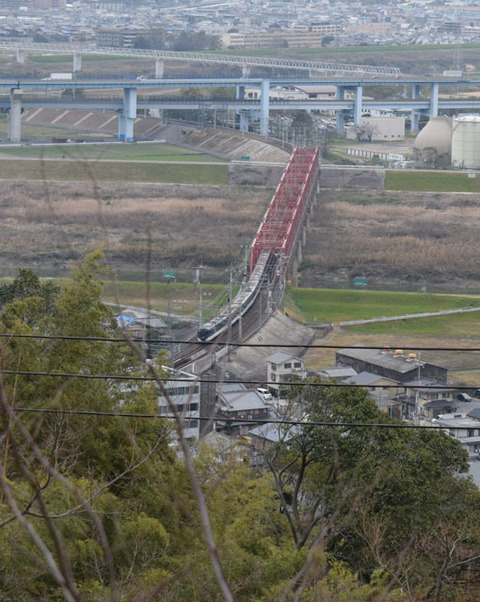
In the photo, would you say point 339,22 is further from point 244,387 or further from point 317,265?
point 244,387

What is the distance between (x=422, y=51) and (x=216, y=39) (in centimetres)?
1287

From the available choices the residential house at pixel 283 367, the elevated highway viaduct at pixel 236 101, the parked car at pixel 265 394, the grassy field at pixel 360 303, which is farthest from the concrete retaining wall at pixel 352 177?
the parked car at pixel 265 394

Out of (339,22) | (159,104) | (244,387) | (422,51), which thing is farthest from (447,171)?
(339,22)

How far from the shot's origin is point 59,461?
676 centimetres

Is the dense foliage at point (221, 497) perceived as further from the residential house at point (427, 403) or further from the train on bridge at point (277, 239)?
the train on bridge at point (277, 239)

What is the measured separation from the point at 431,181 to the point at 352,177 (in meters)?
2.20

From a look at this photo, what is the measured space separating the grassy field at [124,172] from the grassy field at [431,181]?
4.63 metres

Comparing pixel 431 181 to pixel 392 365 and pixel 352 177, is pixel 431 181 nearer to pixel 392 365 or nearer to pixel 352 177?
pixel 352 177

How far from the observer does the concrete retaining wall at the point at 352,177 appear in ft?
98.6

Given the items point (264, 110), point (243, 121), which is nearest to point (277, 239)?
point (264, 110)

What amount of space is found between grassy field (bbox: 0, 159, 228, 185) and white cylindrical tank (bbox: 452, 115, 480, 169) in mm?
7138

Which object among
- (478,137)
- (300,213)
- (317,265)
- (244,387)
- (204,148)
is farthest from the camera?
(204,148)

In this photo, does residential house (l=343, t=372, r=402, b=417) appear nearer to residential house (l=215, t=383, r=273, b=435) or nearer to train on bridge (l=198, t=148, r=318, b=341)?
residential house (l=215, t=383, r=273, b=435)

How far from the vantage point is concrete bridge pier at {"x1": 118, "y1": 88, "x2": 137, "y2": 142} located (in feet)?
121
